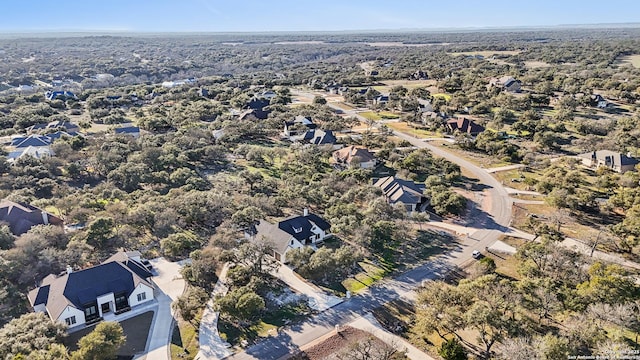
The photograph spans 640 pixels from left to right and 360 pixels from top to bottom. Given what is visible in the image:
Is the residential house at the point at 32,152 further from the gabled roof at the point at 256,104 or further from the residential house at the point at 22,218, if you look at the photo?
the gabled roof at the point at 256,104

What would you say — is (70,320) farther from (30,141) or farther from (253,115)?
(253,115)

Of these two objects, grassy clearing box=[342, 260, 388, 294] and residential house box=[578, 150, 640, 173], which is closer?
grassy clearing box=[342, 260, 388, 294]

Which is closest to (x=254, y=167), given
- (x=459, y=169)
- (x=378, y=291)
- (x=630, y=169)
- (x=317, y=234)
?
(x=317, y=234)

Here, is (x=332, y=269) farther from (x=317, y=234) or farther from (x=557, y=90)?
(x=557, y=90)

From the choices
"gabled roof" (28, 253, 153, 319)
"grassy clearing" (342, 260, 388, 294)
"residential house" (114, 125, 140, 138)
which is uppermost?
"residential house" (114, 125, 140, 138)

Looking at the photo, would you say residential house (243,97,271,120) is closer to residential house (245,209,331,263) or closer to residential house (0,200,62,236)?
residential house (0,200,62,236)

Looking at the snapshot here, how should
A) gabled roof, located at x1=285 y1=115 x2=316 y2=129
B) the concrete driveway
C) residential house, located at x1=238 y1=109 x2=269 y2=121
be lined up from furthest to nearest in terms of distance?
residential house, located at x1=238 y1=109 x2=269 y2=121 → gabled roof, located at x1=285 y1=115 x2=316 y2=129 → the concrete driveway

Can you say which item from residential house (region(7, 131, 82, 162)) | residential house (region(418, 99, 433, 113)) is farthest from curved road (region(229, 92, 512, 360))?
residential house (region(7, 131, 82, 162))
